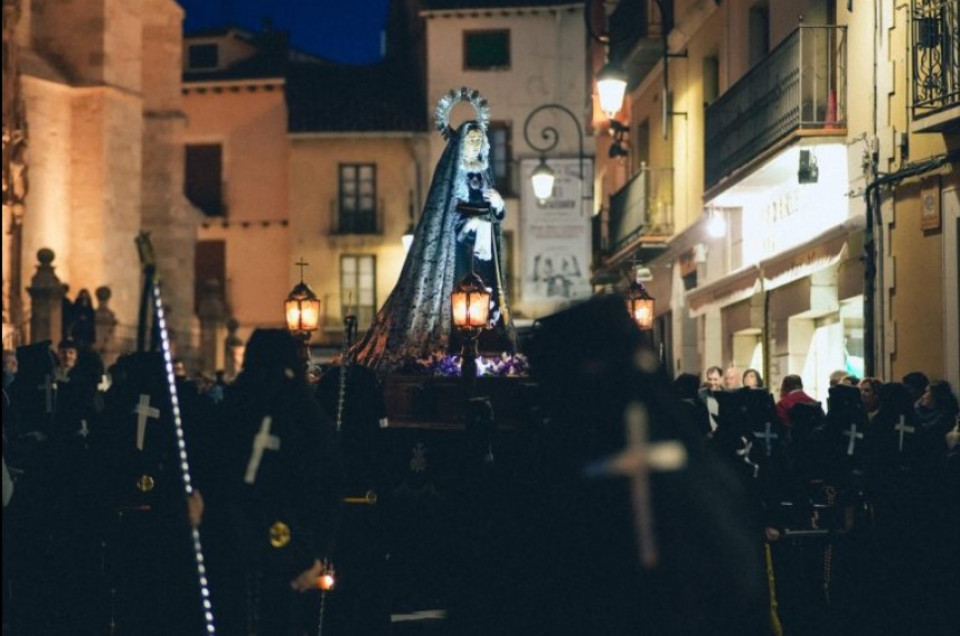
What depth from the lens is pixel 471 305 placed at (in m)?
17.6

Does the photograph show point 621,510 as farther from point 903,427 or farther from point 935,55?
point 935,55

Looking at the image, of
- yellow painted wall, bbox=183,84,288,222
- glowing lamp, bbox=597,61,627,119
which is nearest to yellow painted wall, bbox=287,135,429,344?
yellow painted wall, bbox=183,84,288,222

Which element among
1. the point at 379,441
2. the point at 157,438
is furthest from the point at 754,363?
the point at 157,438

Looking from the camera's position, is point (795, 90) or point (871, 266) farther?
point (795, 90)

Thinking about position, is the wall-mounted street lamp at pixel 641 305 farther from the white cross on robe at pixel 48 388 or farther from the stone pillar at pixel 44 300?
the stone pillar at pixel 44 300


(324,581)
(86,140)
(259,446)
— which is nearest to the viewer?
(259,446)

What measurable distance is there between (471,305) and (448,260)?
2.17m

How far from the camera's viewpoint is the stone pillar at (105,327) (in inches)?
1372

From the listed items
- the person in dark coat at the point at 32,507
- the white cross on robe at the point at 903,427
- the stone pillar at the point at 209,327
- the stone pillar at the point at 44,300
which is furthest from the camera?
the stone pillar at the point at 209,327

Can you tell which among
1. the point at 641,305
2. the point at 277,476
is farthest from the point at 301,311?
the point at 277,476

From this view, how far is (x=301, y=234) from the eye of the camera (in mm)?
53875

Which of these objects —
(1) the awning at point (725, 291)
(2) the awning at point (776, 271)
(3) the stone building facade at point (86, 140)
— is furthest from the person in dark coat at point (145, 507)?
(3) the stone building facade at point (86, 140)

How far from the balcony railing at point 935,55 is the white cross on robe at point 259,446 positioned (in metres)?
9.75

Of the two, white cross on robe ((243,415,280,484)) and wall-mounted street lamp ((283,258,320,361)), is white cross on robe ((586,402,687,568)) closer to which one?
white cross on robe ((243,415,280,484))
